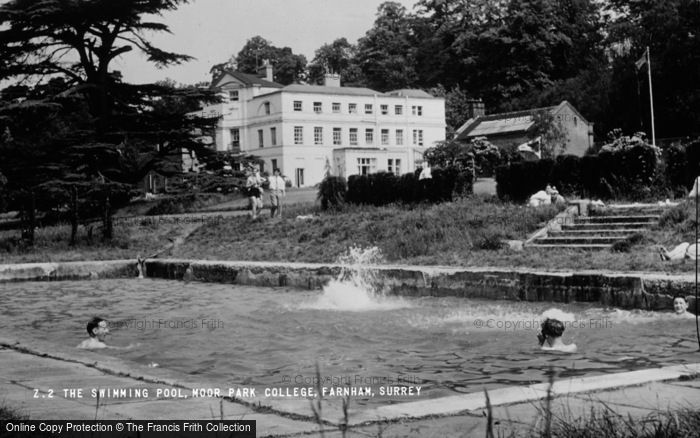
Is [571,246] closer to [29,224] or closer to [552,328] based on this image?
[552,328]

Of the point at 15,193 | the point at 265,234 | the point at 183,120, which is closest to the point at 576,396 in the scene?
the point at 265,234

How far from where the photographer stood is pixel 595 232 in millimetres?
17797

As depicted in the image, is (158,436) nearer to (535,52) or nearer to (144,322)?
(144,322)

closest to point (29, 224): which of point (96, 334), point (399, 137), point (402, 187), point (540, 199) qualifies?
point (402, 187)

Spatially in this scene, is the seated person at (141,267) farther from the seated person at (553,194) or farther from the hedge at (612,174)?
the seated person at (553,194)

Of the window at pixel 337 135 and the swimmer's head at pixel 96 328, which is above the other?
the window at pixel 337 135

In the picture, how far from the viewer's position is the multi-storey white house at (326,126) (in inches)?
3091

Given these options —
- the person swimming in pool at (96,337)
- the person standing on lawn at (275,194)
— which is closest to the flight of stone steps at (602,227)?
the person swimming in pool at (96,337)

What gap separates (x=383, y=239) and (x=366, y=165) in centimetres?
5765

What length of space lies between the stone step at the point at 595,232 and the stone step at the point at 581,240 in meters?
0.34

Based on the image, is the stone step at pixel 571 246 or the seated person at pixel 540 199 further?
the seated person at pixel 540 199

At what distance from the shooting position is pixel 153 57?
36.4 metres

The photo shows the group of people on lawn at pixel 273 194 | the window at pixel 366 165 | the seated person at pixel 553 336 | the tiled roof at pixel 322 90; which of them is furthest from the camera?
the tiled roof at pixel 322 90

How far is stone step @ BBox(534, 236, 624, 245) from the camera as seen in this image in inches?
658
